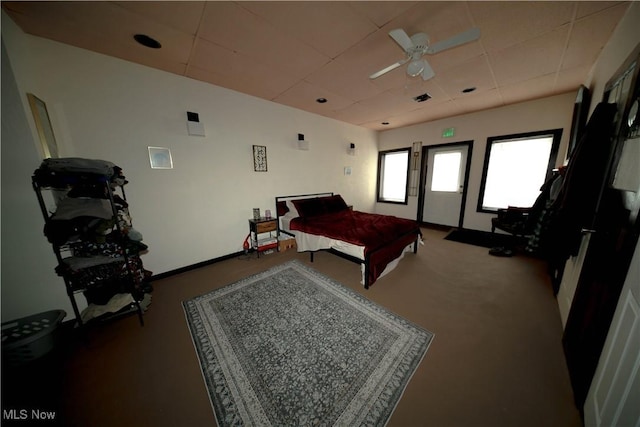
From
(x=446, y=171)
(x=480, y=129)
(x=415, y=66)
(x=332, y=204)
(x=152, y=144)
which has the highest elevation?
(x=415, y=66)

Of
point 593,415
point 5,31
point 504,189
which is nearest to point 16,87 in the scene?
point 5,31

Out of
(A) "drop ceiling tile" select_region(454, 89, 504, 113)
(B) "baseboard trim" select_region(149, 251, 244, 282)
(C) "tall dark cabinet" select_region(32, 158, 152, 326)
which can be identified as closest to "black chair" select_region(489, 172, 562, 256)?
(A) "drop ceiling tile" select_region(454, 89, 504, 113)

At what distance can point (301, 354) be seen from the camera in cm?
159

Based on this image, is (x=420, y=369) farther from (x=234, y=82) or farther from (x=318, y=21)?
(x=234, y=82)

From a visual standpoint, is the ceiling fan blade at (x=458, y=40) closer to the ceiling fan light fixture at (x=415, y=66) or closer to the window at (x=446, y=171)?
the ceiling fan light fixture at (x=415, y=66)

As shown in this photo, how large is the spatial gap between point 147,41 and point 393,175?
5.49 meters

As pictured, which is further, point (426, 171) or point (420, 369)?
point (426, 171)

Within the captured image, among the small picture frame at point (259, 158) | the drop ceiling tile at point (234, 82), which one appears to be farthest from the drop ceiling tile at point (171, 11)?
the small picture frame at point (259, 158)

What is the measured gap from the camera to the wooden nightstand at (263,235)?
336 centimetres

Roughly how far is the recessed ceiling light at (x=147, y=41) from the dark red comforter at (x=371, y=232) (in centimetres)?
263

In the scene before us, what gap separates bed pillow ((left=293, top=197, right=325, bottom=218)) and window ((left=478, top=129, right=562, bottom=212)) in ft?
11.8

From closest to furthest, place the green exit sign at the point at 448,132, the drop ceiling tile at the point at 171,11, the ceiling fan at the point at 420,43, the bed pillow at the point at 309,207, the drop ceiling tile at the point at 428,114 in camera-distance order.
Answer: the drop ceiling tile at the point at 171,11
the ceiling fan at the point at 420,43
the bed pillow at the point at 309,207
the drop ceiling tile at the point at 428,114
the green exit sign at the point at 448,132

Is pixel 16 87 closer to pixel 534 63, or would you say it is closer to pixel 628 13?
pixel 628 13

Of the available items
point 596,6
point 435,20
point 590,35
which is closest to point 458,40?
point 435,20
